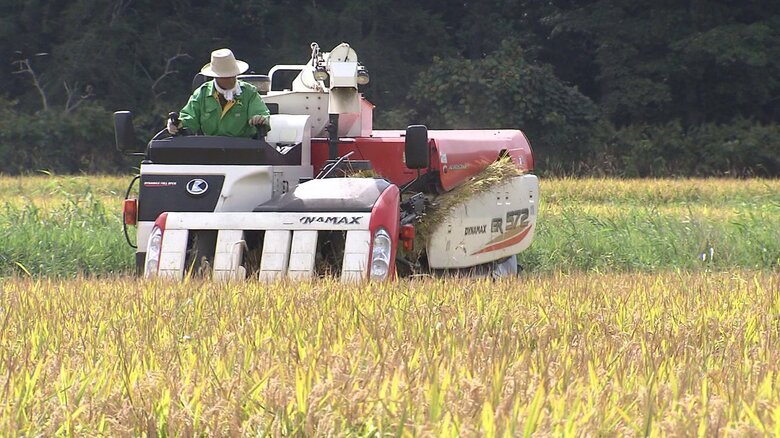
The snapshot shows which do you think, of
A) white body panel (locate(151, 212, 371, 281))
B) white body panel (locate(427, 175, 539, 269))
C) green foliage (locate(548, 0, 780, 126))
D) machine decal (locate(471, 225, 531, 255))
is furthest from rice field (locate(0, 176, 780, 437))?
green foliage (locate(548, 0, 780, 126))

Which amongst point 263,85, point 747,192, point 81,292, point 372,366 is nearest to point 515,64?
point 747,192

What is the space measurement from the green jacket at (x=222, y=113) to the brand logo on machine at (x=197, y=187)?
0.67m

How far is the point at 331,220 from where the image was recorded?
8547 mm

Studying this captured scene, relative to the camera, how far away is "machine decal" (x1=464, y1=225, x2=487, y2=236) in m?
10.2

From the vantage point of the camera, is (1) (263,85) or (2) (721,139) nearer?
(1) (263,85)

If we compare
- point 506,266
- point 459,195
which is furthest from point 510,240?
point 459,195

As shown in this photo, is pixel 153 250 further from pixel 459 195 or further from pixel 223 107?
pixel 459 195

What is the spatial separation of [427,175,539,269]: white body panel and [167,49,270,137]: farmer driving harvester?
156 cm

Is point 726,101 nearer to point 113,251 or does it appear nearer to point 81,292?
point 113,251

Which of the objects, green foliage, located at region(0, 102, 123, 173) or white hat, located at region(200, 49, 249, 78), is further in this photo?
green foliage, located at region(0, 102, 123, 173)

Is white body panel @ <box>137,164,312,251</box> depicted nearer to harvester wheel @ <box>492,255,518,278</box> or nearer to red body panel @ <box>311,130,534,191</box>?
red body panel @ <box>311,130,534,191</box>

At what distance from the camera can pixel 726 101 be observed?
36500mm

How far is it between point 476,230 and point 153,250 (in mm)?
2691

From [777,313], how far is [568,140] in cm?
2828
